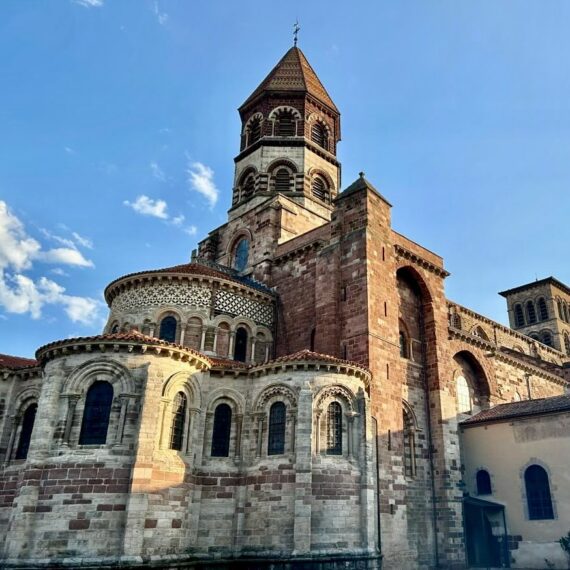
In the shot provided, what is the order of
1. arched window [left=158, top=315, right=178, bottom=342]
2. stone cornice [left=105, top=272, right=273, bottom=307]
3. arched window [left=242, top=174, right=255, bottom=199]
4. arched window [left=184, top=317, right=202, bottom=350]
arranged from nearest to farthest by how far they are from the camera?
arched window [left=184, top=317, right=202, bottom=350], arched window [left=158, top=315, right=178, bottom=342], stone cornice [left=105, top=272, right=273, bottom=307], arched window [left=242, top=174, right=255, bottom=199]

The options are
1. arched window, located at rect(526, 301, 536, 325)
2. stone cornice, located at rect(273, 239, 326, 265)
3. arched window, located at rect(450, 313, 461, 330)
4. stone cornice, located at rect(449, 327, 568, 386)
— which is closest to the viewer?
stone cornice, located at rect(273, 239, 326, 265)

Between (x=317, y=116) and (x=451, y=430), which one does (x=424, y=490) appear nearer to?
(x=451, y=430)

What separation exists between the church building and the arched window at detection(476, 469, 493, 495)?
0.17 ft

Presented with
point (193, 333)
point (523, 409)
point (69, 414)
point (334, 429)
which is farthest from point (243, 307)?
point (523, 409)

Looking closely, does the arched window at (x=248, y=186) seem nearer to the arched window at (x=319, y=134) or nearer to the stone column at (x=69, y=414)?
the arched window at (x=319, y=134)

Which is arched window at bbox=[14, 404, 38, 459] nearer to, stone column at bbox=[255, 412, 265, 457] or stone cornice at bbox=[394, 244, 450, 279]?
stone column at bbox=[255, 412, 265, 457]

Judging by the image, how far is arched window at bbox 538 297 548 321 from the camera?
5099 centimetres

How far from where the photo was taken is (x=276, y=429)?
59.7 ft

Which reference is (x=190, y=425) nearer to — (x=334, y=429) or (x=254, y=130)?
(x=334, y=429)

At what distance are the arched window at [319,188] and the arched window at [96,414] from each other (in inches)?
771

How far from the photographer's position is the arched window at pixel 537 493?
21.2 m

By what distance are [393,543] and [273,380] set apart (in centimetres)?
708

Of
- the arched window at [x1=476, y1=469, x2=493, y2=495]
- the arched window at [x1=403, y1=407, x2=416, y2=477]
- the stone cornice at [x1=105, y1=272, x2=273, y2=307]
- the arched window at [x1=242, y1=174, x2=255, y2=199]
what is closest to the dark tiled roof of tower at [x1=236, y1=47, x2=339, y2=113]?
the arched window at [x1=242, y1=174, x2=255, y2=199]

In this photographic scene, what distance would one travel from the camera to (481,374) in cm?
2822
